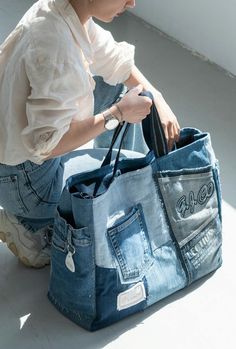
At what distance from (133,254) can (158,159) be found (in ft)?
0.63

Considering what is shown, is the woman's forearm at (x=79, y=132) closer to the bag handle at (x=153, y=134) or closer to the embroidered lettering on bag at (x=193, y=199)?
the bag handle at (x=153, y=134)

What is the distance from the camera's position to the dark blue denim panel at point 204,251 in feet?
4.22

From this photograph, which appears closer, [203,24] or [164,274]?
[164,274]

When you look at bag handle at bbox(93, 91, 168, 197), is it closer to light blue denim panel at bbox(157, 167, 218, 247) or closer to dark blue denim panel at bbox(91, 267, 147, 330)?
light blue denim panel at bbox(157, 167, 218, 247)

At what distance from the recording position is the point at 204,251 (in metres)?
1.31

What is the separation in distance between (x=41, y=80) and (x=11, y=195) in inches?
12.6

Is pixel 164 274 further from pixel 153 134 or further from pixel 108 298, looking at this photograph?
pixel 153 134

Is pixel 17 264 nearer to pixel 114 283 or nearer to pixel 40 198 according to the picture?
pixel 40 198

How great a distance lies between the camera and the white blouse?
1.08 meters

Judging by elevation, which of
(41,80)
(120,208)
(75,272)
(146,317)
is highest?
(41,80)

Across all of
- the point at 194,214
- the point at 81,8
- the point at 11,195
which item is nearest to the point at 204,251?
the point at 194,214

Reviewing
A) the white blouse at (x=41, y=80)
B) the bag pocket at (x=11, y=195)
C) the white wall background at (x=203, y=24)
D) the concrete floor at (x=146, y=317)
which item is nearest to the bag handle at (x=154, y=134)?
the white blouse at (x=41, y=80)

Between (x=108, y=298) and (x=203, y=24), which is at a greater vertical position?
(x=203, y=24)

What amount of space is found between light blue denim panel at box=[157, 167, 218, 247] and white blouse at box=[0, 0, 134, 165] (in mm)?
238
